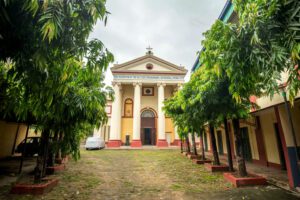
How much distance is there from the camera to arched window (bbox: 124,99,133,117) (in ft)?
84.9

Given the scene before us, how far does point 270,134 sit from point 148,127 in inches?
715

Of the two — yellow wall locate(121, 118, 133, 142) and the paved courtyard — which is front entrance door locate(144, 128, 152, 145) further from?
the paved courtyard

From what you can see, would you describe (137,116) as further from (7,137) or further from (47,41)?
(47,41)

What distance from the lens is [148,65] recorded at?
25562 millimetres

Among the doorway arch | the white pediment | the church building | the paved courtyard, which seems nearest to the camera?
the paved courtyard

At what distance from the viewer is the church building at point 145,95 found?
23.5 m

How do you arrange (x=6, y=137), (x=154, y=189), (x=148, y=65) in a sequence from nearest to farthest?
(x=154, y=189), (x=6, y=137), (x=148, y=65)

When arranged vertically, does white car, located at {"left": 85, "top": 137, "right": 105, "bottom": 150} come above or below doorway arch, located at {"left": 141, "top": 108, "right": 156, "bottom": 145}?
below

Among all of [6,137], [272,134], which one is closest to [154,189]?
[272,134]

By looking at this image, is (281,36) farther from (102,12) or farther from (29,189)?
(29,189)

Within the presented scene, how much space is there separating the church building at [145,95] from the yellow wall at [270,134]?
1452cm

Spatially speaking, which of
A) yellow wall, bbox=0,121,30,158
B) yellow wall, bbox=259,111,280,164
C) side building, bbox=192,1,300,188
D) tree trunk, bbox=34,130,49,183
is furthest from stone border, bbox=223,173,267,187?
yellow wall, bbox=0,121,30,158

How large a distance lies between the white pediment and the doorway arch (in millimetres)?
5804

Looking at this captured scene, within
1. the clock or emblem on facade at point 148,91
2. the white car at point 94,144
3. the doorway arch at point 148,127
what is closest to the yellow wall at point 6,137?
the white car at point 94,144
